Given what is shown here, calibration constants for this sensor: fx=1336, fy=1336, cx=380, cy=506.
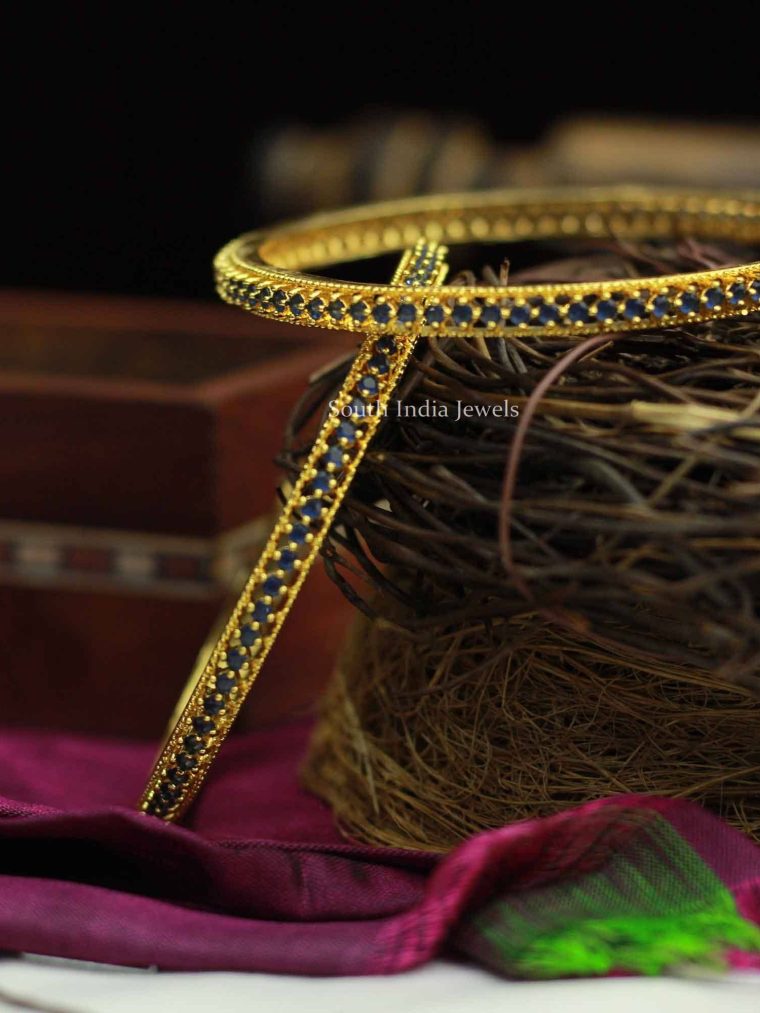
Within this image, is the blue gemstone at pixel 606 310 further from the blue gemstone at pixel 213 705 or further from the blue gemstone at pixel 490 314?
the blue gemstone at pixel 213 705

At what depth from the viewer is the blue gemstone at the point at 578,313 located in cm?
42

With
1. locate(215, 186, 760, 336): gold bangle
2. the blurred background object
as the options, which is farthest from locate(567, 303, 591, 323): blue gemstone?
the blurred background object

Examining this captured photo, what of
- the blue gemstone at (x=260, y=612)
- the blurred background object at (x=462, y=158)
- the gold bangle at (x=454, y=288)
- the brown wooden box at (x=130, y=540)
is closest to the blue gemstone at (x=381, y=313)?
the gold bangle at (x=454, y=288)

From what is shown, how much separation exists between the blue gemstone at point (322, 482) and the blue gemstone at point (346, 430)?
0.01 metres

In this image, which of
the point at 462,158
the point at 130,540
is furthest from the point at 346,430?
the point at 462,158

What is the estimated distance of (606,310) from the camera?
0.42 m

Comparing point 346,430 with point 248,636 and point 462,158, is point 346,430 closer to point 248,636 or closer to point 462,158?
point 248,636

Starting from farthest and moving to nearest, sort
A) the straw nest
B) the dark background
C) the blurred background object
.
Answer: the dark background < the blurred background object < the straw nest

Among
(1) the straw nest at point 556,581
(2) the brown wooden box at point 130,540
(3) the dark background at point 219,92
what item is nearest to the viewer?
(1) the straw nest at point 556,581

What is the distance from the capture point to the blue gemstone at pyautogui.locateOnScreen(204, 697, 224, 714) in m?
0.46

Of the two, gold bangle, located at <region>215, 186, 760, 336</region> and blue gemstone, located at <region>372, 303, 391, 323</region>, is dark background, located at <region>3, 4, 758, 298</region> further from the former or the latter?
blue gemstone, located at <region>372, 303, 391, 323</region>

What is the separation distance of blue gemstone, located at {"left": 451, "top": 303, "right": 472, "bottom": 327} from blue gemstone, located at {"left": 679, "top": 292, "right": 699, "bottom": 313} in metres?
0.07

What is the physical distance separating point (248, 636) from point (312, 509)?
51 mm

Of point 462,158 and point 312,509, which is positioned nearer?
point 312,509
